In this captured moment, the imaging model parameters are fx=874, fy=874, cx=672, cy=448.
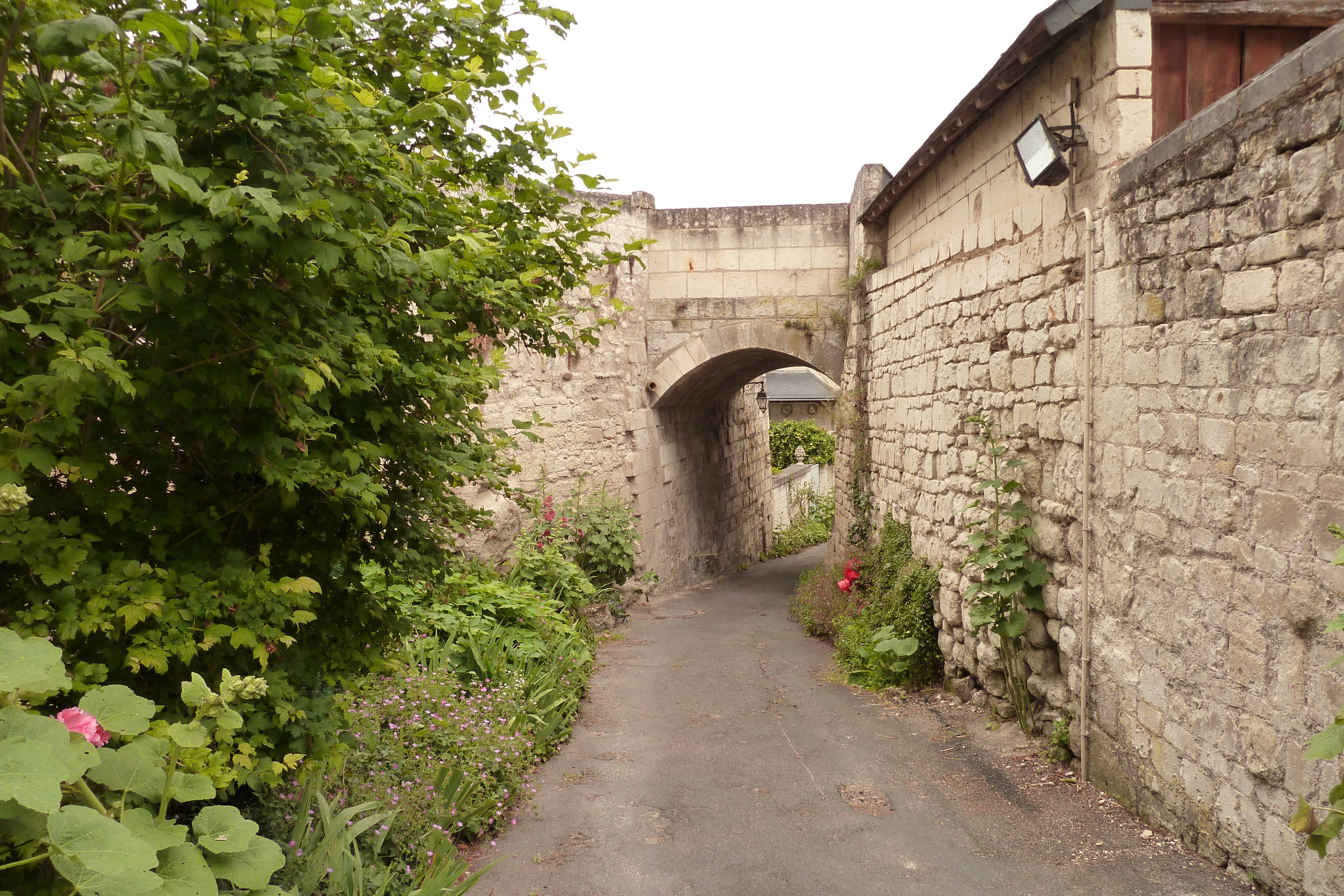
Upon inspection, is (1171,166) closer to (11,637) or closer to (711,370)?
(11,637)

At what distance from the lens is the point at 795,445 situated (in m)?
23.5

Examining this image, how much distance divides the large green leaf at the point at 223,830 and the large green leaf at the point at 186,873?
0.10 ft

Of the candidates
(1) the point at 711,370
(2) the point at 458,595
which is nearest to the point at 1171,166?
(2) the point at 458,595

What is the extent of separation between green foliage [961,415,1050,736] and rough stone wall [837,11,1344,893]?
96 mm

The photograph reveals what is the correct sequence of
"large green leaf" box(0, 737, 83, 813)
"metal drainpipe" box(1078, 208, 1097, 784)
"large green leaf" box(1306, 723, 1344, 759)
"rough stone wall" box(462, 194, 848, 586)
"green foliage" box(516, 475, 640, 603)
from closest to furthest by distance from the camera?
"large green leaf" box(0, 737, 83, 813) < "large green leaf" box(1306, 723, 1344, 759) < "metal drainpipe" box(1078, 208, 1097, 784) < "green foliage" box(516, 475, 640, 603) < "rough stone wall" box(462, 194, 848, 586)

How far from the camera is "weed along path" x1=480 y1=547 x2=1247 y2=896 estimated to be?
3.53 metres

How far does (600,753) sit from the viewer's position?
5.15 m

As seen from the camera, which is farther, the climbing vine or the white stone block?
the climbing vine

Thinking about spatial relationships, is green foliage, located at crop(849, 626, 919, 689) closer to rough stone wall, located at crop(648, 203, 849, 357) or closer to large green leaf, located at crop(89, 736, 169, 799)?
rough stone wall, located at crop(648, 203, 849, 357)

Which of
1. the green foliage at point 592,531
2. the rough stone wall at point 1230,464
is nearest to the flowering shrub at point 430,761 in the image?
the rough stone wall at point 1230,464

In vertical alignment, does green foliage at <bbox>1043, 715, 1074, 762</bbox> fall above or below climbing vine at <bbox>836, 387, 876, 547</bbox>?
below

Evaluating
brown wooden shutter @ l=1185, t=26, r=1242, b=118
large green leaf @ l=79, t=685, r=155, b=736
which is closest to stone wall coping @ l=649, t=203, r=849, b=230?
brown wooden shutter @ l=1185, t=26, r=1242, b=118

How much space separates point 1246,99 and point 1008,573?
2618 millimetres

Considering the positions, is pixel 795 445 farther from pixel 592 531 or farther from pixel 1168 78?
pixel 1168 78
